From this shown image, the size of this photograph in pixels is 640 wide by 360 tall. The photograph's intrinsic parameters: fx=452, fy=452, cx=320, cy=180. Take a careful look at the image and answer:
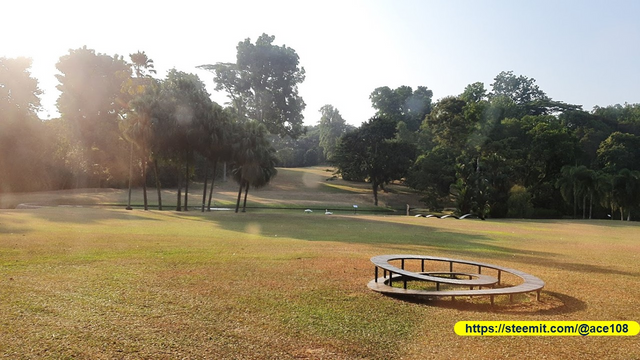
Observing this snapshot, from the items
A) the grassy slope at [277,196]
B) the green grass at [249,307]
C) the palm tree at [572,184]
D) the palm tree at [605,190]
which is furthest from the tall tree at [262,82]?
the green grass at [249,307]

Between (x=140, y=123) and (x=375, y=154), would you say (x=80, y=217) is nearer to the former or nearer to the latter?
(x=140, y=123)

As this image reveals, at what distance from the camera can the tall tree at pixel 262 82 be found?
70688 mm

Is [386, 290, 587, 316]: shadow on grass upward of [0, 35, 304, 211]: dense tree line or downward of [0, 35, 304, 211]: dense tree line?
downward

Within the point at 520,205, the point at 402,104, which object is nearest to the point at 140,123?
the point at 520,205

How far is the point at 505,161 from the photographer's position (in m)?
56.0

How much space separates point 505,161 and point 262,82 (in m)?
38.0

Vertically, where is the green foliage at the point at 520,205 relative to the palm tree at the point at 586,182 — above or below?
below

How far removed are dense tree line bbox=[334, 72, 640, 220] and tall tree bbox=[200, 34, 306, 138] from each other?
13.1 meters

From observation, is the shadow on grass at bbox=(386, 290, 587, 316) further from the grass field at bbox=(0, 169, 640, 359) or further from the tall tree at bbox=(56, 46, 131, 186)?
the tall tree at bbox=(56, 46, 131, 186)

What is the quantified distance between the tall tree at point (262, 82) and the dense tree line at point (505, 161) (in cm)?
1307

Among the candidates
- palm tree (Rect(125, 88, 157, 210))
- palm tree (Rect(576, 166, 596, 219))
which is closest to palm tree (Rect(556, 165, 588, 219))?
palm tree (Rect(576, 166, 596, 219))

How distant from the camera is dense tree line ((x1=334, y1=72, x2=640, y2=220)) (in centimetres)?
4978

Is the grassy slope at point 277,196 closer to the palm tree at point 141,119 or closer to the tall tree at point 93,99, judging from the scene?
the tall tree at point 93,99

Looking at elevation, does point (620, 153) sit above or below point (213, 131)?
above
